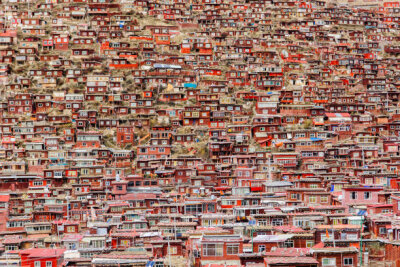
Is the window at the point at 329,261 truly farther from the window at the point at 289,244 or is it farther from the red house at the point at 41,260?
the red house at the point at 41,260

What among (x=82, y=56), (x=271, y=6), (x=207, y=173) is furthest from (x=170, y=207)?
(x=271, y=6)

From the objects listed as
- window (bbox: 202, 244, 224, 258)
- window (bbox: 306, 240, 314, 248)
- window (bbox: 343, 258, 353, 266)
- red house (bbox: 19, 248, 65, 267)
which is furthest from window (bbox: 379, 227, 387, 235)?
red house (bbox: 19, 248, 65, 267)

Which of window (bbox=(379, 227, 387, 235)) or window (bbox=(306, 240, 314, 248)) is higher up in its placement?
window (bbox=(379, 227, 387, 235))

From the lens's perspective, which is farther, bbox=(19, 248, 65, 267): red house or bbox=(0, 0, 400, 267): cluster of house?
bbox=(0, 0, 400, 267): cluster of house

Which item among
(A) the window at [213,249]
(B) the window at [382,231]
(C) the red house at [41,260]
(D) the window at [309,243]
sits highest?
(A) the window at [213,249]

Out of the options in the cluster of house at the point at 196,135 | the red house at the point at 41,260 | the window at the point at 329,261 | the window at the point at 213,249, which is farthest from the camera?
the cluster of house at the point at 196,135

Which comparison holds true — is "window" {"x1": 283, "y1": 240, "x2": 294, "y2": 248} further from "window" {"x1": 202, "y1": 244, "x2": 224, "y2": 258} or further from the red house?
the red house

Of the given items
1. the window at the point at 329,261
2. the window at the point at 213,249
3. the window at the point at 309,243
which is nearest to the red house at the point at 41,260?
the window at the point at 213,249

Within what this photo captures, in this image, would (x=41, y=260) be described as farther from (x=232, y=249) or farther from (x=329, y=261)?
(x=329, y=261)
